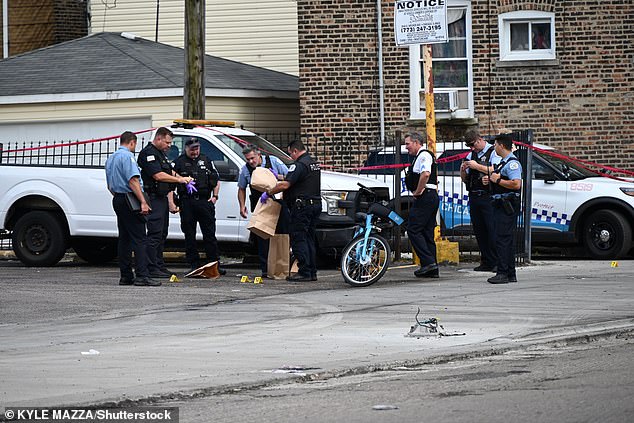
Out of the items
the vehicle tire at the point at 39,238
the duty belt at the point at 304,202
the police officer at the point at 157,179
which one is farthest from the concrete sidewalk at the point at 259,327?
the vehicle tire at the point at 39,238

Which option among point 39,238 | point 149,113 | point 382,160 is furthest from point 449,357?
point 149,113

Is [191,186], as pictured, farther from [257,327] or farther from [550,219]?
[550,219]

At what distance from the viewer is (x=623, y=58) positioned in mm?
23047

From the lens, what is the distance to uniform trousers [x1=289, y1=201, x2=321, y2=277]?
1527cm

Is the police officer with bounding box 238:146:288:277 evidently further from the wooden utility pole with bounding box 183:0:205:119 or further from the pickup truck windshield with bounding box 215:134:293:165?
the wooden utility pole with bounding box 183:0:205:119

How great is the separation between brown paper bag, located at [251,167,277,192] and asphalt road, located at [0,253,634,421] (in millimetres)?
1205

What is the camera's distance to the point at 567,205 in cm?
1848

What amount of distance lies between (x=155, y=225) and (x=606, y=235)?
6.95m

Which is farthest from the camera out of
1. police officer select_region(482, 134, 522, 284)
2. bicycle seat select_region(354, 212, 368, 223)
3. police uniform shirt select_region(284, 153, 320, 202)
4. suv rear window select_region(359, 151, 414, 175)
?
suv rear window select_region(359, 151, 414, 175)

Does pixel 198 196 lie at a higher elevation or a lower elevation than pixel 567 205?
higher

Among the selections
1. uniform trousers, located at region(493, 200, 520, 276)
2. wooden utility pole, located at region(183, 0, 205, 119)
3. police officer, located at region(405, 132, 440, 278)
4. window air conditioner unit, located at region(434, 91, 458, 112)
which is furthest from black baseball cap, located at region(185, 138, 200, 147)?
window air conditioner unit, located at region(434, 91, 458, 112)

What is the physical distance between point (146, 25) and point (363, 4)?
8500 millimetres

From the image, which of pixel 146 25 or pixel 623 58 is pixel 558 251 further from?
pixel 146 25

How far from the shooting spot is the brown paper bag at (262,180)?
51.2 feet
